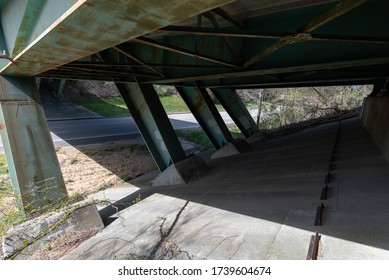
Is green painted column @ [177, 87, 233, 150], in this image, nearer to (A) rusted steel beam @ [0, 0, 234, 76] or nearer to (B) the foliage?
(A) rusted steel beam @ [0, 0, 234, 76]

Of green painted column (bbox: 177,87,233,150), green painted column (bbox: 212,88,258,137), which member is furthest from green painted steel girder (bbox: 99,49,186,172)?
green painted column (bbox: 212,88,258,137)

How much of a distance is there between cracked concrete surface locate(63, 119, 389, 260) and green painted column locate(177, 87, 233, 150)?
4799 millimetres

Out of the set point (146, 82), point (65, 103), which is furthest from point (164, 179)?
point (65, 103)

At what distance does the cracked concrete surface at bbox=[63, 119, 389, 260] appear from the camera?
3.54 m

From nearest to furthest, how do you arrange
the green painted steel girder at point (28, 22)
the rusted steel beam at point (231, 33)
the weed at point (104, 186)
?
1. the green painted steel girder at point (28, 22)
2. the rusted steel beam at point (231, 33)
3. the weed at point (104, 186)

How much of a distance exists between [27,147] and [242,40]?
19.5ft

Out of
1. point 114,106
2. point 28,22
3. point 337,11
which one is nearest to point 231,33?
point 337,11

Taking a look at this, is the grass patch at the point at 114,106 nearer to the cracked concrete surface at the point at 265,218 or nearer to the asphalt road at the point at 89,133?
the asphalt road at the point at 89,133

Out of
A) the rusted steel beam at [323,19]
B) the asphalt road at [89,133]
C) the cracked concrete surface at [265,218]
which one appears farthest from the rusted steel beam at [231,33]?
the asphalt road at [89,133]

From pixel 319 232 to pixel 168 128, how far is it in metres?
6.33

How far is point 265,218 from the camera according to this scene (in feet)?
14.9

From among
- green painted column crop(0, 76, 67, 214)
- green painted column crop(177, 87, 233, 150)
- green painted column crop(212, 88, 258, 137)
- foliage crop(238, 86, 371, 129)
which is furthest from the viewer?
foliage crop(238, 86, 371, 129)

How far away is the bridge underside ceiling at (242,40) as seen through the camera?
3049 mm

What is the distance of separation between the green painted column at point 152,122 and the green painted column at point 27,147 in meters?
3.18
